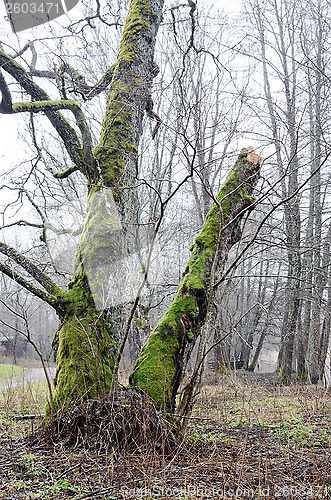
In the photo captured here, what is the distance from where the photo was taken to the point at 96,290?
137 inches

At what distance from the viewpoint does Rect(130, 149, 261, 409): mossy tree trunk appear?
3.05 m

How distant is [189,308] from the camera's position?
3.29 meters

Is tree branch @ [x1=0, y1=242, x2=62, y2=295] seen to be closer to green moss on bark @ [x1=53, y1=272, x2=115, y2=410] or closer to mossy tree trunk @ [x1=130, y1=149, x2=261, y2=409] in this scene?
green moss on bark @ [x1=53, y1=272, x2=115, y2=410]

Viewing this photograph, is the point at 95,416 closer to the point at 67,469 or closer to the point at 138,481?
the point at 67,469

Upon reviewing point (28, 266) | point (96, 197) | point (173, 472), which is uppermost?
point (96, 197)

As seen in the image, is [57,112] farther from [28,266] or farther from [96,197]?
[28,266]

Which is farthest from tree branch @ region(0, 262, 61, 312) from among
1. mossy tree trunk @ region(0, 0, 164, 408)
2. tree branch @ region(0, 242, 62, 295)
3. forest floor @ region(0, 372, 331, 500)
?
forest floor @ region(0, 372, 331, 500)

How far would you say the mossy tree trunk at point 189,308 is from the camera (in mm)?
3055

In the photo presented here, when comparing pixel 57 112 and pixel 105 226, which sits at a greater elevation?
pixel 57 112

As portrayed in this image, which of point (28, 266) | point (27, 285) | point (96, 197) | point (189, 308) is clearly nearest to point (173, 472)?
point (189, 308)

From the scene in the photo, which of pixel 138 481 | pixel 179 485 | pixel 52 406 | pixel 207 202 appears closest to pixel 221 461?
pixel 179 485

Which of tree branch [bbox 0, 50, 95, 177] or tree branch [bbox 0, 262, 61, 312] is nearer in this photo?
tree branch [bbox 0, 262, 61, 312]

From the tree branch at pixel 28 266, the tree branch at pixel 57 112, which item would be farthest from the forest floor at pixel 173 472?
the tree branch at pixel 57 112

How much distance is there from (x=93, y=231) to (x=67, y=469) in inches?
87.3
